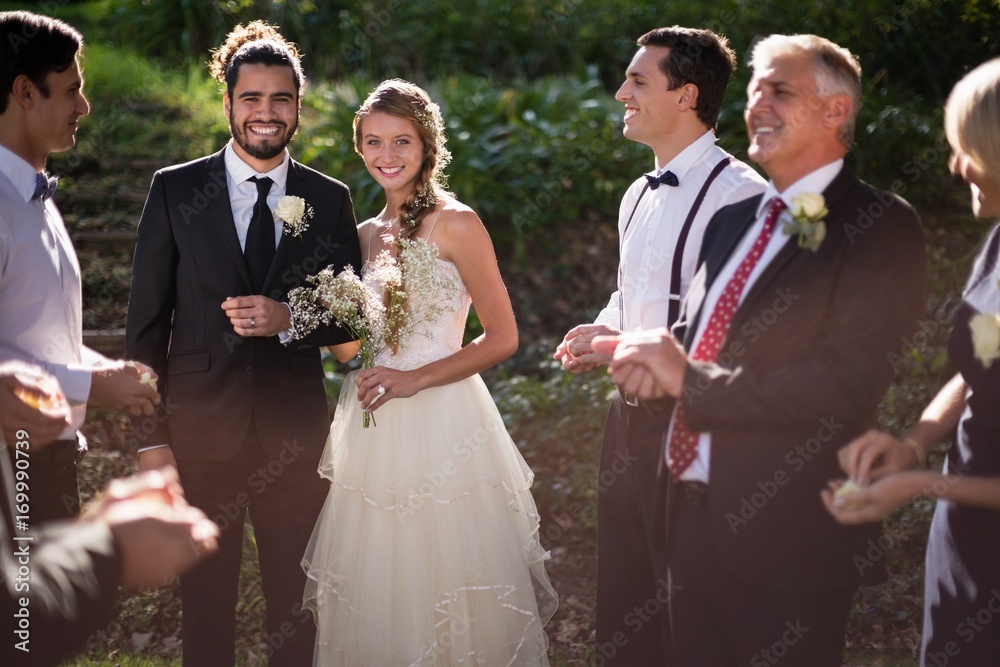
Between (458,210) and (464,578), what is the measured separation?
1.43 m

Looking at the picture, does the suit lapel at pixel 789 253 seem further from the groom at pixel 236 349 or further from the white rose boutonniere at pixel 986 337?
the groom at pixel 236 349

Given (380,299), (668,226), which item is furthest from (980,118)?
(380,299)

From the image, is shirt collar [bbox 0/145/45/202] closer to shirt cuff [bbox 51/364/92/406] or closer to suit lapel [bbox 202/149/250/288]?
shirt cuff [bbox 51/364/92/406]

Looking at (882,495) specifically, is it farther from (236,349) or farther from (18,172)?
(18,172)

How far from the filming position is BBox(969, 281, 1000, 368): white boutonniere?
2191 mm

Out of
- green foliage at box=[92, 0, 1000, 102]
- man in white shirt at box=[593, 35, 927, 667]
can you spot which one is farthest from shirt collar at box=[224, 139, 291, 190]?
green foliage at box=[92, 0, 1000, 102]

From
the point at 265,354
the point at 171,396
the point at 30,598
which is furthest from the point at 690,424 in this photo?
the point at 171,396

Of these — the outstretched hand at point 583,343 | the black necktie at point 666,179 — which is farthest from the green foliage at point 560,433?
the black necktie at point 666,179

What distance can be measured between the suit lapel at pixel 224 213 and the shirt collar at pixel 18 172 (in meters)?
0.76

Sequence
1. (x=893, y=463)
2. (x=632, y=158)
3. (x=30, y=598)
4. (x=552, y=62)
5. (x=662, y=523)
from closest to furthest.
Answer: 1. (x=30, y=598)
2. (x=893, y=463)
3. (x=662, y=523)
4. (x=632, y=158)
5. (x=552, y=62)

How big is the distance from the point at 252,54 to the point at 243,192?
521mm

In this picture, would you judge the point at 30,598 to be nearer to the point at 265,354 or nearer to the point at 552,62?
the point at 265,354

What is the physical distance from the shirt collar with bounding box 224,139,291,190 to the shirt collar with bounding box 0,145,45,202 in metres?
0.87

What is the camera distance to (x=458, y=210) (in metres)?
3.74
